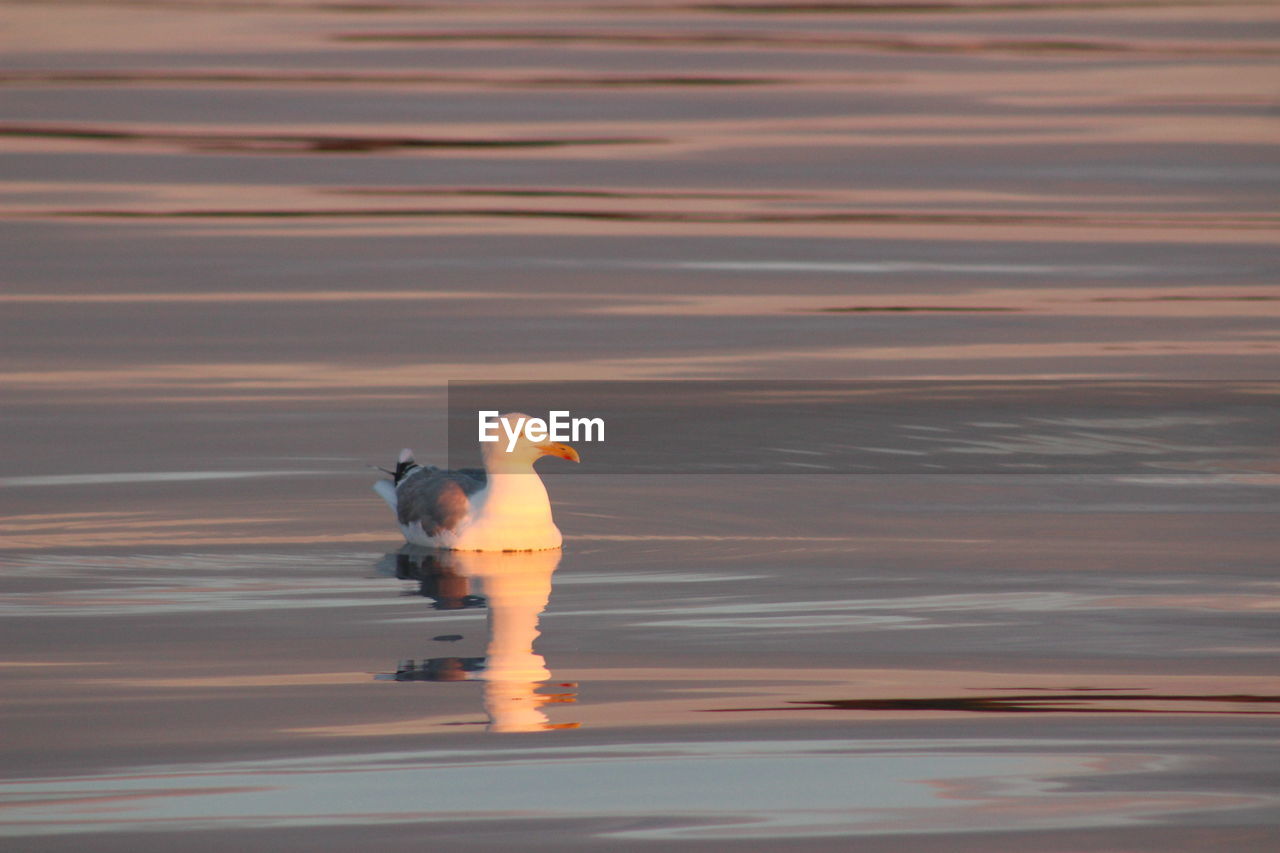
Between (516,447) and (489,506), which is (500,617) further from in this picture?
(516,447)

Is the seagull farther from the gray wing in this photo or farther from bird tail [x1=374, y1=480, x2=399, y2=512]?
bird tail [x1=374, y1=480, x2=399, y2=512]

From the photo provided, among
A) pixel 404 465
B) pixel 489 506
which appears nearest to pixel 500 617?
pixel 489 506

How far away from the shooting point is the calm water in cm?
766

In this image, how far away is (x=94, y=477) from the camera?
12617 mm

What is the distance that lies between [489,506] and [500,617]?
1.51 metres

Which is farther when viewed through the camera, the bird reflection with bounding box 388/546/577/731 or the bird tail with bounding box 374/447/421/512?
the bird tail with bounding box 374/447/421/512

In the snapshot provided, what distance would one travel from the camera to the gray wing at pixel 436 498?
37.2 ft

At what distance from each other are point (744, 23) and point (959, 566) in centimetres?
2234

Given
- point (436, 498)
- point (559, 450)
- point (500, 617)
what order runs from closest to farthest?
point (500, 617) < point (436, 498) < point (559, 450)

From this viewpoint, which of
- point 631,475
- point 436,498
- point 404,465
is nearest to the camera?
point 436,498

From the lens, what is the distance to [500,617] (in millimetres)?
9945

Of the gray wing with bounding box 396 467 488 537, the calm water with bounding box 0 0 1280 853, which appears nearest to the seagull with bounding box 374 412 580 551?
the gray wing with bounding box 396 467 488 537

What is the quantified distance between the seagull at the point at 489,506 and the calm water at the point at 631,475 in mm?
143

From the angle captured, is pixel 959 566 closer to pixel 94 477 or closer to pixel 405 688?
pixel 405 688
